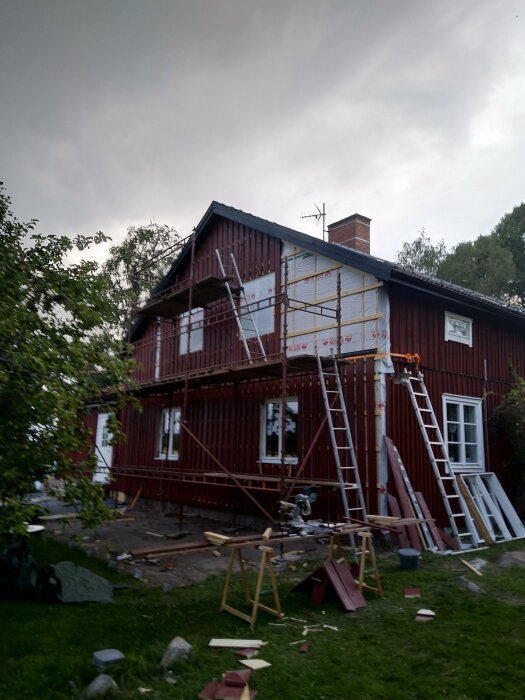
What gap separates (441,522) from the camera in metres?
10.8

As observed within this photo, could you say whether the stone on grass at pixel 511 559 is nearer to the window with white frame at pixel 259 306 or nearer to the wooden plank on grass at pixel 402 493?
the wooden plank on grass at pixel 402 493

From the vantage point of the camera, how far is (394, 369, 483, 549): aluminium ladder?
32.0 ft

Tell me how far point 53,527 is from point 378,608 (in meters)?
8.66

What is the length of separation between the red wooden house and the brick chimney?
39 millimetres

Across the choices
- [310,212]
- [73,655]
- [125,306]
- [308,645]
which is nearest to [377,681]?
[308,645]

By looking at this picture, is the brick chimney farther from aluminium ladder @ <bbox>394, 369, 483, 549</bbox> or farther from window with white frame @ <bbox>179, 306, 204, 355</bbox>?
aluminium ladder @ <bbox>394, 369, 483, 549</bbox>

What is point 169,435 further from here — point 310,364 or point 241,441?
point 310,364

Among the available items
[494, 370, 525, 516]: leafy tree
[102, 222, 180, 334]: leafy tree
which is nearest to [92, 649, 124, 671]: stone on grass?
[494, 370, 525, 516]: leafy tree

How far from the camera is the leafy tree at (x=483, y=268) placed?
28984 mm

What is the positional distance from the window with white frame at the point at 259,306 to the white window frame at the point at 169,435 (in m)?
3.83

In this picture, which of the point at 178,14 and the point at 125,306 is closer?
the point at 178,14

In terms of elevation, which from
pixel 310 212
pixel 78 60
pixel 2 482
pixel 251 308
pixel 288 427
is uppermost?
pixel 310 212

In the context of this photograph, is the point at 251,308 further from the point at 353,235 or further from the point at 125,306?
the point at 125,306

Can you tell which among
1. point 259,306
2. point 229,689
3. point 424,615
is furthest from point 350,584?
point 259,306
